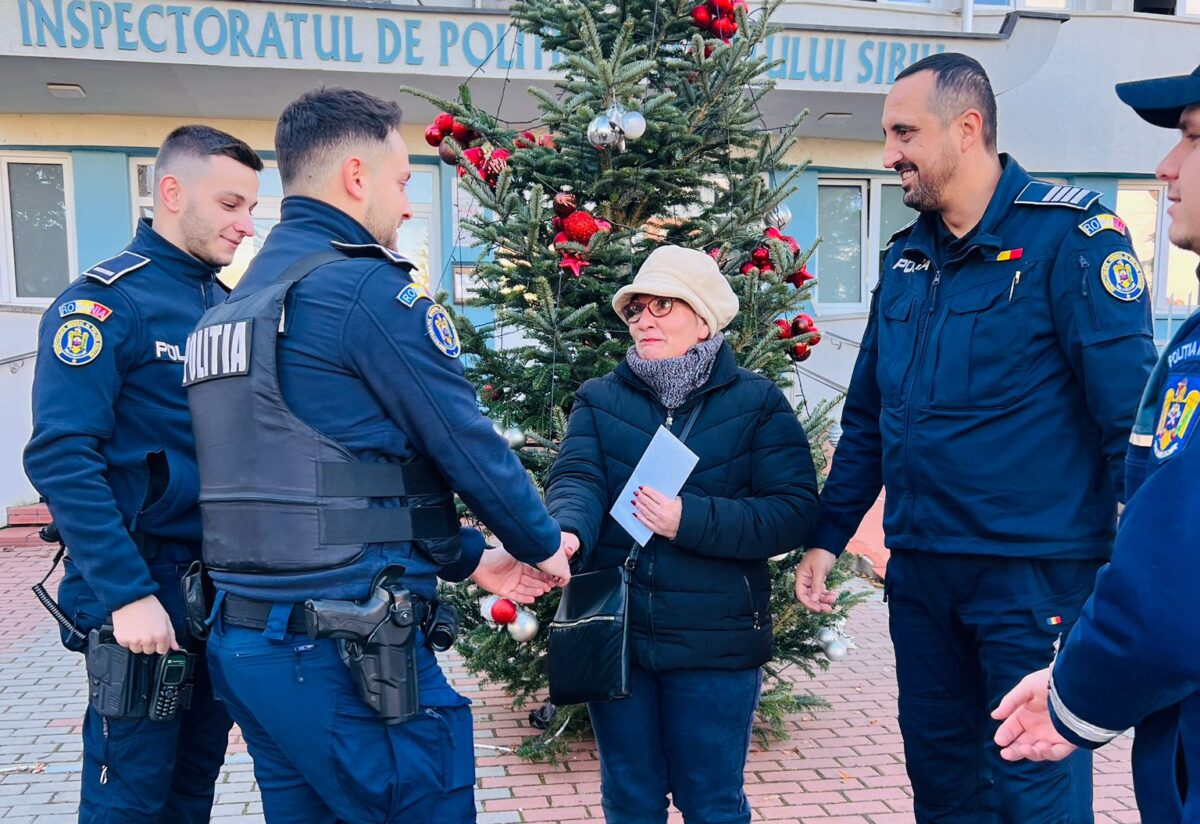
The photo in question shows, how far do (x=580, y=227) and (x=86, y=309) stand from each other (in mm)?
1769

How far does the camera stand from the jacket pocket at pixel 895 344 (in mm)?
2650

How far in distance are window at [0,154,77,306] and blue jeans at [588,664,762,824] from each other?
942 cm

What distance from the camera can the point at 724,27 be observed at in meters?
3.94

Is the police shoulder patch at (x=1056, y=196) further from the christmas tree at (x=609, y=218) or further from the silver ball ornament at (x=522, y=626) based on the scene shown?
the silver ball ornament at (x=522, y=626)

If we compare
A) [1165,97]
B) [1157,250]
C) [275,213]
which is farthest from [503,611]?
[1157,250]

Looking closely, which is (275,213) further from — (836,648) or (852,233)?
(836,648)

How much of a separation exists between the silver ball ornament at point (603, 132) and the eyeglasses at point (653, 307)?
96cm

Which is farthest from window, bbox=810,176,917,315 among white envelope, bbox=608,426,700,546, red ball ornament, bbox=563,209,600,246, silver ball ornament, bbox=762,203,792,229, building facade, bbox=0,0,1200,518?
white envelope, bbox=608,426,700,546

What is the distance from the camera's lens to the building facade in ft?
27.6

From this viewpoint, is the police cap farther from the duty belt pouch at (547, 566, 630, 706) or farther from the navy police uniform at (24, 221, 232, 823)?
the navy police uniform at (24, 221, 232, 823)

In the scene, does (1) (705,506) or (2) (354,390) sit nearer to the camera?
(2) (354,390)

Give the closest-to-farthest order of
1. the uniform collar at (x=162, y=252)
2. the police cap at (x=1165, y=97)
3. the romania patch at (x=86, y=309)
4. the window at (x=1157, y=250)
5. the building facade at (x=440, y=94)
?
the police cap at (x=1165, y=97)
the romania patch at (x=86, y=309)
the uniform collar at (x=162, y=252)
the building facade at (x=440, y=94)
the window at (x=1157, y=250)

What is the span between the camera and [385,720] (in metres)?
2.02

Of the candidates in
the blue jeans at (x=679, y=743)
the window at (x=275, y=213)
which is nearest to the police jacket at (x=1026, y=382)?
the blue jeans at (x=679, y=743)
